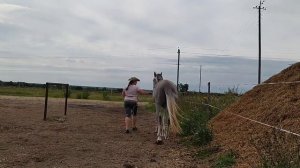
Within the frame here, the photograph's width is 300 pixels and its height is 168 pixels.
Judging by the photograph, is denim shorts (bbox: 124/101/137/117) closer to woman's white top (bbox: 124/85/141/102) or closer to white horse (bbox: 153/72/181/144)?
woman's white top (bbox: 124/85/141/102)

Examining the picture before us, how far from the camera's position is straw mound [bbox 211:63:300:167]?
958 centimetres

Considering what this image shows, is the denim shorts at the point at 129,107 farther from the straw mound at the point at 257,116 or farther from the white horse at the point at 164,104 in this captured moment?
the straw mound at the point at 257,116

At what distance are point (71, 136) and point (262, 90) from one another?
5.28 m

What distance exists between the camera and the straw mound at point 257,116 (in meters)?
9.58

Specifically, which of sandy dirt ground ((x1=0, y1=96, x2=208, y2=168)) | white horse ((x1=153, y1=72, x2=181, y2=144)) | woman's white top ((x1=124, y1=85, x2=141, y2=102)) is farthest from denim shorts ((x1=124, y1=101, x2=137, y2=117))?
white horse ((x1=153, y1=72, x2=181, y2=144))

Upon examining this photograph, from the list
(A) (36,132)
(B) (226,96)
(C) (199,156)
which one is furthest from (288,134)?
(B) (226,96)

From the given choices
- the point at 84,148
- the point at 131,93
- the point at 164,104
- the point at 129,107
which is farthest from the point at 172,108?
the point at 129,107

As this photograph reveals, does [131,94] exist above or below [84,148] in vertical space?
above

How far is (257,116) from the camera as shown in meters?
11.5

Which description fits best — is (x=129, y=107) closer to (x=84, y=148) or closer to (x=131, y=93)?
(x=131, y=93)

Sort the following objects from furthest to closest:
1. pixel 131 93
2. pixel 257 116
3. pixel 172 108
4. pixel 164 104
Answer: pixel 131 93
pixel 164 104
pixel 172 108
pixel 257 116

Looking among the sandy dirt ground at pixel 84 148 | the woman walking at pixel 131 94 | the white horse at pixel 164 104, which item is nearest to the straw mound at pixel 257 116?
the sandy dirt ground at pixel 84 148

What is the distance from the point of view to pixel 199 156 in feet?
36.4

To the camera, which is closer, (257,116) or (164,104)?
(257,116)
